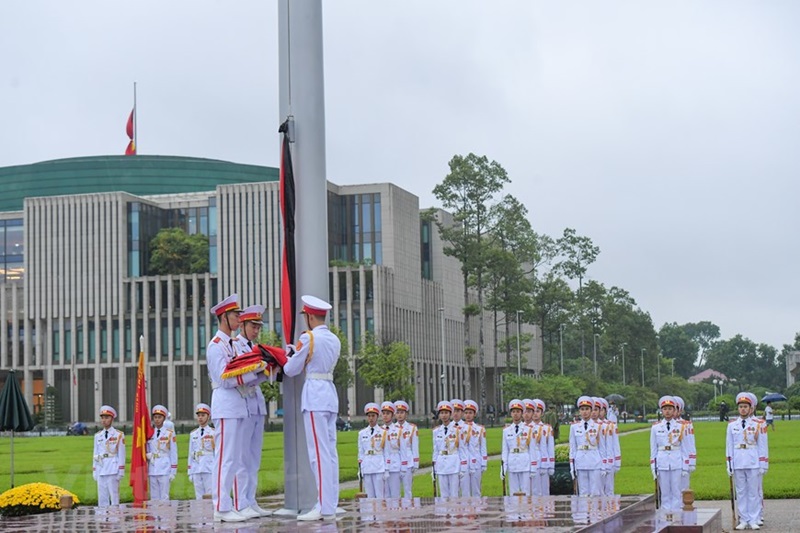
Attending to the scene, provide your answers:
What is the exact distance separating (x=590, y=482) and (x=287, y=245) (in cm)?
788

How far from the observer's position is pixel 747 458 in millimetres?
15547

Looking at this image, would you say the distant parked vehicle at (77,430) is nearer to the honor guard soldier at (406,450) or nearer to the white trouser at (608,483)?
the honor guard soldier at (406,450)

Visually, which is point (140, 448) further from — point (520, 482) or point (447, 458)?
point (520, 482)

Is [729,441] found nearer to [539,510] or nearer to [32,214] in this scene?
[539,510]

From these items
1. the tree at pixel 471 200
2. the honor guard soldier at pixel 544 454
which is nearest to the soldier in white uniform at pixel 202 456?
the honor guard soldier at pixel 544 454

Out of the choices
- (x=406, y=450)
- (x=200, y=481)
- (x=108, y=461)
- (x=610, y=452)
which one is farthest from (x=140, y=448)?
(x=610, y=452)

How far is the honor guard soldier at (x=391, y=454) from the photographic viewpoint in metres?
17.2

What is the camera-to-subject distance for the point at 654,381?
101125mm

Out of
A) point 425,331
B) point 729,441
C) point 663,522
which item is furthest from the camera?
point 425,331

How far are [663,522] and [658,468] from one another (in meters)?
5.43

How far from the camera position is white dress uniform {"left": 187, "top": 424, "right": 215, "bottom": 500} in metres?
17.7

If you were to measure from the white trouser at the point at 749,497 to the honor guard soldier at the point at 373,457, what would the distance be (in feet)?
16.4

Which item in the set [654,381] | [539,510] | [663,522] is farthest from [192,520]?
[654,381]

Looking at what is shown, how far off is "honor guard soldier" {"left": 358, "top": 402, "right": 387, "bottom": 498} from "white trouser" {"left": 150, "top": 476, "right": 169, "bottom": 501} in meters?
2.99
